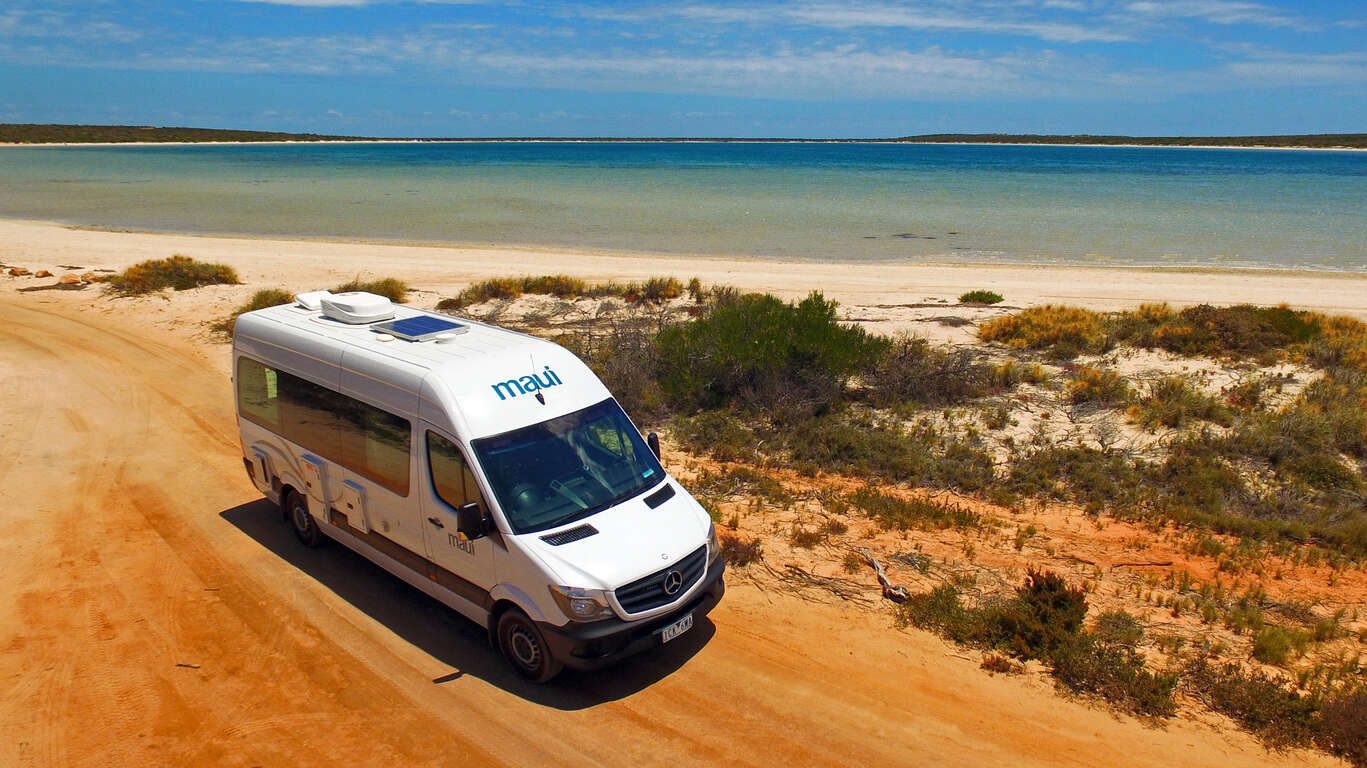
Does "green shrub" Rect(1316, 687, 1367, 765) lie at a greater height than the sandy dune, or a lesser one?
greater

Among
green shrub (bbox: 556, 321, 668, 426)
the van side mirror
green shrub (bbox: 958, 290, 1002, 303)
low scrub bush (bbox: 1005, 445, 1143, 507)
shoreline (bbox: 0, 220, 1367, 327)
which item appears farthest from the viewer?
shoreline (bbox: 0, 220, 1367, 327)

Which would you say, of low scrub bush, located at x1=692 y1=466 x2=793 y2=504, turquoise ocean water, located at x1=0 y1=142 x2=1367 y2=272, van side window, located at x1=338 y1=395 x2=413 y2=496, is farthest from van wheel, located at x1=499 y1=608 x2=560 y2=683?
turquoise ocean water, located at x1=0 y1=142 x2=1367 y2=272

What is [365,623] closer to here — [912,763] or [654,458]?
[654,458]

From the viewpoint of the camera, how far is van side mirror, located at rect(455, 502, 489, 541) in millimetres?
5473

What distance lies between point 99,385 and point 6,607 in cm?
717

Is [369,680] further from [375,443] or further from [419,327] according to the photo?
[419,327]

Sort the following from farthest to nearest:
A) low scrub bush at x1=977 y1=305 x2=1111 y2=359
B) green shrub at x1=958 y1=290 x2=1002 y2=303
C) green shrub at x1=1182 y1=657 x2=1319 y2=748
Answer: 1. green shrub at x1=958 y1=290 x2=1002 y2=303
2. low scrub bush at x1=977 y1=305 x2=1111 y2=359
3. green shrub at x1=1182 y1=657 x2=1319 y2=748

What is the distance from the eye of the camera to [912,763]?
5.05 meters

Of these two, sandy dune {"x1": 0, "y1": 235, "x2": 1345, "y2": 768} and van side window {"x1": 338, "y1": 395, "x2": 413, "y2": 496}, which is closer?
sandy dune {"x1": 0, "y1": 235, "x2": 1345, "y2": 768}

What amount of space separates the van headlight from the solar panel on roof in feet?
8.66

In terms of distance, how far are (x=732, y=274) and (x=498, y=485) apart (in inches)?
765

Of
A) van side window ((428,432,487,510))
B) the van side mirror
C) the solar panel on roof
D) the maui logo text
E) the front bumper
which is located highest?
the solar panel on roof

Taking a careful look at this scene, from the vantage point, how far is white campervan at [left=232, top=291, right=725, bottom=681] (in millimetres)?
5500

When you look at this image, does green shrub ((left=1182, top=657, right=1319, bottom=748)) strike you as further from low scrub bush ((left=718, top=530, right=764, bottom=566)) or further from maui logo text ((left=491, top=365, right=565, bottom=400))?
maui logo text ((left=491, top=365, right=565, bottom=400))
